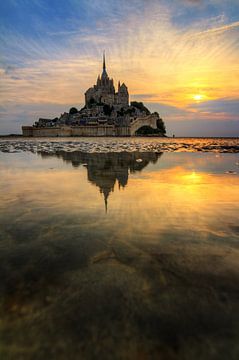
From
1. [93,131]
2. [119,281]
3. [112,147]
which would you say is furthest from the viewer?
[93,131]

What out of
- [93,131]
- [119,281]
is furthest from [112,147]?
[93,131]

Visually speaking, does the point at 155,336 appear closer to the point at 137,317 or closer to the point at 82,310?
the point at 137,317

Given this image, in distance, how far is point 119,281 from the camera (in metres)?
3.06

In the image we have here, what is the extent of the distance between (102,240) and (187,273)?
1.52 m

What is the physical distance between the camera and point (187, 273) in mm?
3221

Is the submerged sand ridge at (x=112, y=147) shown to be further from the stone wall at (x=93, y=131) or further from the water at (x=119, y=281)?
the stone wall at (x=93, y=131)

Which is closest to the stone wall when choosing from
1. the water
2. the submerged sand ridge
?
the submerged sand ridge

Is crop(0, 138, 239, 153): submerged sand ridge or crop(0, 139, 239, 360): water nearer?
crop(0, 139, 239, 360): water

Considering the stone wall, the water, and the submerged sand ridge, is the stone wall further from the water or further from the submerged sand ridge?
the water

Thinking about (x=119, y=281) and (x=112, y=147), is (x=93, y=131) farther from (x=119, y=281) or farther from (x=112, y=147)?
(x=119, y=281)

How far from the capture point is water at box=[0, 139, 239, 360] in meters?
2.15

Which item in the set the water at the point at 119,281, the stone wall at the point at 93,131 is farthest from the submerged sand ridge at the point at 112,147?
the stone wall at the point at 93,131

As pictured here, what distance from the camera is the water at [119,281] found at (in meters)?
2.15

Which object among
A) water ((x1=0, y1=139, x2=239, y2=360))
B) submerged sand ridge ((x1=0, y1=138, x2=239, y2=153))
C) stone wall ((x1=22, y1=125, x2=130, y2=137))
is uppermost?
water ((x1=0, y1=139, x2=239, y2=360))
